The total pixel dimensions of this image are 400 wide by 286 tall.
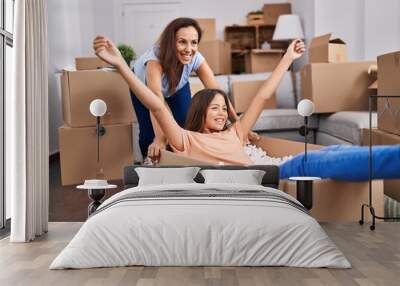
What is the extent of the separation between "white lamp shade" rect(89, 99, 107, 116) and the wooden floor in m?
1.76

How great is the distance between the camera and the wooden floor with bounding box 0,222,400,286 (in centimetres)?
330

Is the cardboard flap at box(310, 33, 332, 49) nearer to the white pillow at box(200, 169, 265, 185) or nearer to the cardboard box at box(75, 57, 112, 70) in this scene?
the cardboard box at box(75, 57, 112, 70)

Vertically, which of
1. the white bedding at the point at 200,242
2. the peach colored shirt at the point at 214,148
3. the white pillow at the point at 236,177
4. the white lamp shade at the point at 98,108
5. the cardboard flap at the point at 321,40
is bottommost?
the white bedding at the point at 200,242

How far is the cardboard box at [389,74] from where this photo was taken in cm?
526

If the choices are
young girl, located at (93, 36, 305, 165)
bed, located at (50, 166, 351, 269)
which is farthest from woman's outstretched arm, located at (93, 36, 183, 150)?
bed, located at (50, 166, 351, 269)

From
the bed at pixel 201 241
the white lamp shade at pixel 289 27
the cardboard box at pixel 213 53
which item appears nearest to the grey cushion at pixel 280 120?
the cardboard box at pixel 213 53

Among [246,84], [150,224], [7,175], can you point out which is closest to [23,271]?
[150,224]

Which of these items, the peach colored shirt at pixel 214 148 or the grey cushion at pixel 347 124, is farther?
the grey cushion at pixel 347 124

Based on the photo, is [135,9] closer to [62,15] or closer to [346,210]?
[62,15]

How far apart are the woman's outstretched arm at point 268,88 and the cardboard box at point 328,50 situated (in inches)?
23.4

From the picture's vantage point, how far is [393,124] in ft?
17.5

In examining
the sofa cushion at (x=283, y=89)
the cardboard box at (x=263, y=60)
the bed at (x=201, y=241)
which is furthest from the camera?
the cardboard box at (x=263, y=60)

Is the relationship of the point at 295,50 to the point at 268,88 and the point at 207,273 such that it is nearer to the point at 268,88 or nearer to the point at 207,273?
the point at 268,88

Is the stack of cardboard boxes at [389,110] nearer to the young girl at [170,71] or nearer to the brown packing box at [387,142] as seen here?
the brown packing box at [387,142]
